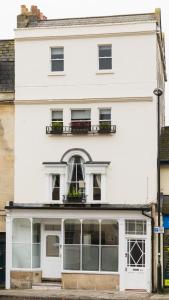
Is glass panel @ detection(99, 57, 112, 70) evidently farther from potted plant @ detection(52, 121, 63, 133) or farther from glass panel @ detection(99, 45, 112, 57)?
potted plant @ detection(52, 121, 63, 133)

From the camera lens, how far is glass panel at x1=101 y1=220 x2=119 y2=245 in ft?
109

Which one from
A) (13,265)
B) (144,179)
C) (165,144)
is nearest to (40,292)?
(13,265)

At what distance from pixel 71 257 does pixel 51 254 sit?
1336mm

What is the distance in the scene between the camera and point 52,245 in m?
34.7

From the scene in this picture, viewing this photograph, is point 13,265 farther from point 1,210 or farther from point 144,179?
point 144,179

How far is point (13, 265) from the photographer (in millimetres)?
34125

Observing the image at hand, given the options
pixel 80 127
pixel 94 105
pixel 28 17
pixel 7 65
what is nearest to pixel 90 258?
pixel 80 127

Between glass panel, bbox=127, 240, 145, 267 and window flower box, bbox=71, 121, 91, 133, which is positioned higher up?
window flower box, bbox=71, 121, 91, 133

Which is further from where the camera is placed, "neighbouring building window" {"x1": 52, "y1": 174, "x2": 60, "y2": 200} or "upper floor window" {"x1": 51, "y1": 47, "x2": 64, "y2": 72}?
"upper floor window" {"x1": 51, "y1": 47, "x2": 64, "y2": 72}

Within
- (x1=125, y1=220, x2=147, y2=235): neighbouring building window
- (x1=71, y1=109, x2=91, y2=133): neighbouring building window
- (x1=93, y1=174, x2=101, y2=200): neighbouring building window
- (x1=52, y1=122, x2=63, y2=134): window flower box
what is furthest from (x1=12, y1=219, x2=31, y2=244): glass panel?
(x1=71, y1=109, x2=91, y2=133): neighbouring building window

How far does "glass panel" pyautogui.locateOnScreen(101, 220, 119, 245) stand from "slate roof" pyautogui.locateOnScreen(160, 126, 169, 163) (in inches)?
145

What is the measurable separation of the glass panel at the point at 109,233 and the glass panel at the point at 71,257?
Answer: 1290 mm

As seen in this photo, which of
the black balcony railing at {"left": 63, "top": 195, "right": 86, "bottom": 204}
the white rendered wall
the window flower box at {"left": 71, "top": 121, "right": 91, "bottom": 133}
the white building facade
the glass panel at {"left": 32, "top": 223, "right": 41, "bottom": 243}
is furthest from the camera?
the glass panel at {"left": 32, "top": 223, "right": 41, "bottom": 243}

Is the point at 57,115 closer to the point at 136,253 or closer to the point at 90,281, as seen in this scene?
the point at 136,253
